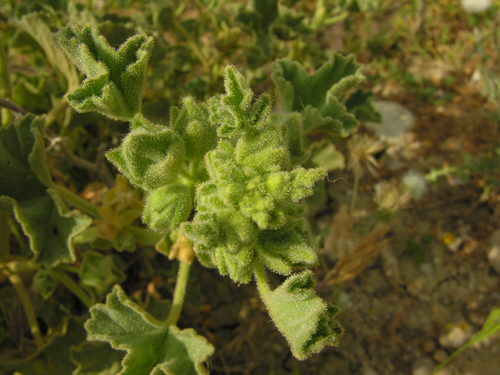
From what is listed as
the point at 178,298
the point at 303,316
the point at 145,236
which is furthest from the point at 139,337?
the point at 303,316

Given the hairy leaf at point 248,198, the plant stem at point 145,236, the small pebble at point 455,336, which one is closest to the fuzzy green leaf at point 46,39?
the plant stem at point 145,236

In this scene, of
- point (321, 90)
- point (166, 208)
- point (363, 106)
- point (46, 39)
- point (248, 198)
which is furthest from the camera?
point (363, 106)

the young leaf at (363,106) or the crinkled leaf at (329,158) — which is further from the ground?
the young leaf at (363,106)

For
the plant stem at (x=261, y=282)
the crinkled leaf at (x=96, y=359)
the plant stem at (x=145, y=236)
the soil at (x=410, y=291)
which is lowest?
the soil at (x=410, y=291)

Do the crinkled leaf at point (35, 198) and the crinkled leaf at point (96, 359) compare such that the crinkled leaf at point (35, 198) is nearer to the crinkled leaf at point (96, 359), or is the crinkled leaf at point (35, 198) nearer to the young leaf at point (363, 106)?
the crinkled leaf at point (96, 359)

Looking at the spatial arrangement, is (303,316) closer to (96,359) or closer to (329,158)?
(96,359)

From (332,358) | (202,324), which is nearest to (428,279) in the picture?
(332,358)

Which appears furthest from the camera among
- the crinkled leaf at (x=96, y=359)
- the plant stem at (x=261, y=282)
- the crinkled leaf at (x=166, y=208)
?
the crinkled leaf at (x=96, y=359)
